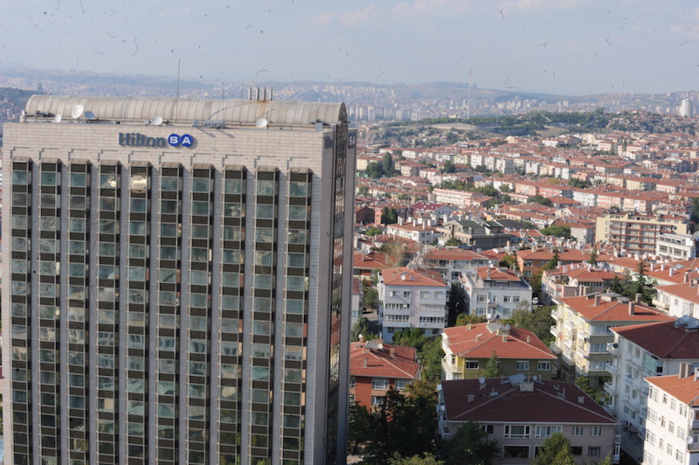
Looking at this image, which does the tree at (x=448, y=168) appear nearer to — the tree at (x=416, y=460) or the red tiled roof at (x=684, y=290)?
the red tiled roof at (x=684, y=290)

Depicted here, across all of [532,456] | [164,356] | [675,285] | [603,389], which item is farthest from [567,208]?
[164,356]

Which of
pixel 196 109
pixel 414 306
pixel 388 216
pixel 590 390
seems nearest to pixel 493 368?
pixel 590 390

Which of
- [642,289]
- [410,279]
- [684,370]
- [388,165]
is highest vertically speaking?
[684,370]

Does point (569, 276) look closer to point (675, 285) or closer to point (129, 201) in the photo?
point (675, 285)

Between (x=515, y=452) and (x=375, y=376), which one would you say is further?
(x=375, y=376)

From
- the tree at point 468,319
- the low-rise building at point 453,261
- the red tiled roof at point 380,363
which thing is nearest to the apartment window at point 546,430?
the red tiled roof at point 380,363

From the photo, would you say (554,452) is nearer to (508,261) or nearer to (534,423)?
(534,423)

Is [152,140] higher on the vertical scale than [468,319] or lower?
higher

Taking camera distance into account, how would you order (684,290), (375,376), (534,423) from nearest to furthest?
(534,423), (375,376), (684,290)

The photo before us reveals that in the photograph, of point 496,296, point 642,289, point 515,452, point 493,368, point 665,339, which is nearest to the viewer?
point 515,452
